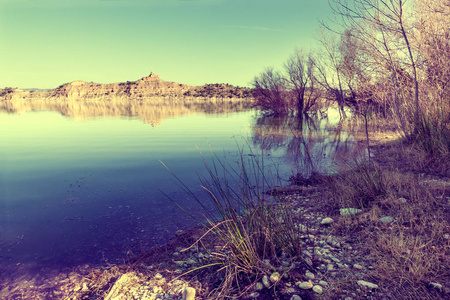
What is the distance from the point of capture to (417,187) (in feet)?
14.3

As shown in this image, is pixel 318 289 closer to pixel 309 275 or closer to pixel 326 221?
pixel 309 275

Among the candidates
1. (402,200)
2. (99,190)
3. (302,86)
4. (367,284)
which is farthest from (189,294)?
(302,86)

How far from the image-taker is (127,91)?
112 meters

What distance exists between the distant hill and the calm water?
275 feet

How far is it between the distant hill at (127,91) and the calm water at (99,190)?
83826 millimetres

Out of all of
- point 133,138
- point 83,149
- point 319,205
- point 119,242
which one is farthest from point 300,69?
point 119,242

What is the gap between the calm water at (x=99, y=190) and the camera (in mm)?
4043

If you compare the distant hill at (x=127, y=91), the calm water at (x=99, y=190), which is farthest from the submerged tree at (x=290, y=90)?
the distant hill at (x=127, y=91)

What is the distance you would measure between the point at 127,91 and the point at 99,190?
11636cm

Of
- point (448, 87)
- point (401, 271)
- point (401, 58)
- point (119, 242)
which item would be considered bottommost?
point (119, 242)

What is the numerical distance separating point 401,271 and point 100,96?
121673 mm

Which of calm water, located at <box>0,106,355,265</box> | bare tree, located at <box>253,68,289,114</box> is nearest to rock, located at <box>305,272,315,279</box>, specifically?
calm water, located at <box>0,106,355,265</box>

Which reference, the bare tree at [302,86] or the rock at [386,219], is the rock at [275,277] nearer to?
the rock at [386,219]

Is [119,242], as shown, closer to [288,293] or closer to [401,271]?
[288,293]
